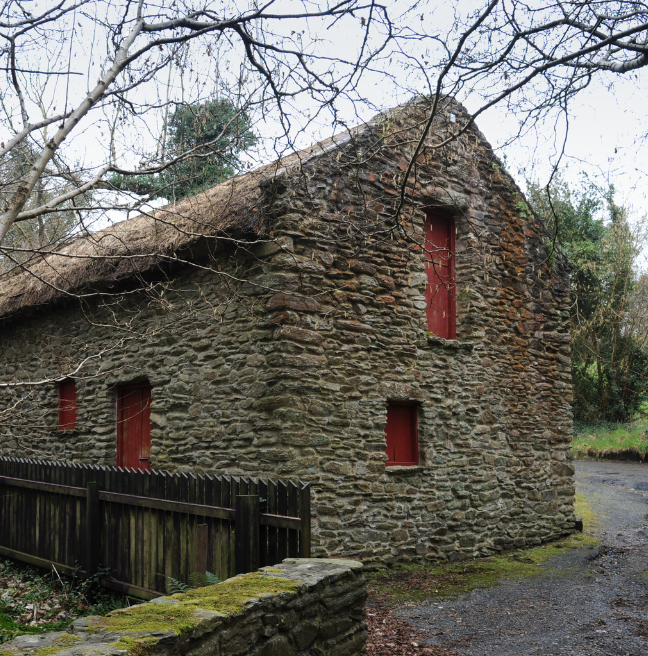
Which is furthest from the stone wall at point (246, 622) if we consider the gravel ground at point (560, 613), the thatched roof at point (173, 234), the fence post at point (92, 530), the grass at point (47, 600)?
the thatched roof at point (173, 234)

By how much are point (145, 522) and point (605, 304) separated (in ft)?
64.8

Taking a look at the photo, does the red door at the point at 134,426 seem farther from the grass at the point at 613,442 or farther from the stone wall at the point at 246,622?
the grass at the point at 613,442

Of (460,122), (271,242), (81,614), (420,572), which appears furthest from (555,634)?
(460,122)

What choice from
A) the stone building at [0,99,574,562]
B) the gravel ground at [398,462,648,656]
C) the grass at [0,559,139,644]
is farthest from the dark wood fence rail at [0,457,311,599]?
the gravel ground at [398,462,648,656]

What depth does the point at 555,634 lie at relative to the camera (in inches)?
213

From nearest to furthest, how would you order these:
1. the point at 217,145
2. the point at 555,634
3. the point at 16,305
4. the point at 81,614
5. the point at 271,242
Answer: the point at 555,634 → the point at 81,614 → the point at 217,145 → the point at 271,242 → the point at 16,305

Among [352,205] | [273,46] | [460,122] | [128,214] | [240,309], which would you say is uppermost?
[460,122]

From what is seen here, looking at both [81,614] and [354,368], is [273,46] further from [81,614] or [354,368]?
[81,614]

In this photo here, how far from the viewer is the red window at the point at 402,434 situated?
8055 millimetres

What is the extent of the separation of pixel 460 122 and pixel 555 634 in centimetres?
671

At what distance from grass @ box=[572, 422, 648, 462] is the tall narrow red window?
527 inches

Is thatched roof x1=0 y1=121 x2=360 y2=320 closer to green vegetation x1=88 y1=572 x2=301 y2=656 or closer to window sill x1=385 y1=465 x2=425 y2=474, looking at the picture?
window sill x1=385 y1=465 x2=425 y2=474

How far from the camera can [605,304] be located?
22.0 m

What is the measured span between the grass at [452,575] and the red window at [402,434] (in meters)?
1.26
